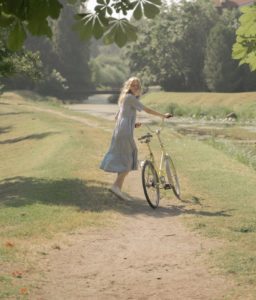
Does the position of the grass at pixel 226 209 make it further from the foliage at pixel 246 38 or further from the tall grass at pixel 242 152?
the foliage at pixel 246 38

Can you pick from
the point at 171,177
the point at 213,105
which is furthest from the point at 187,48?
the point at 171,177

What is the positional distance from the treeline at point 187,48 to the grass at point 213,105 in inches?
163

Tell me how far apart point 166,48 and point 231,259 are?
231 feet

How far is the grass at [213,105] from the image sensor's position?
177ft

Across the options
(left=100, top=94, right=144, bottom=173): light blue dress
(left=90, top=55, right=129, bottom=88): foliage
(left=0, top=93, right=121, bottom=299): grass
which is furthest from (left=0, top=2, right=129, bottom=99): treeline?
(left=100, top=94, right=144, bottom=173): light blue dress

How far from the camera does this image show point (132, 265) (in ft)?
26.4

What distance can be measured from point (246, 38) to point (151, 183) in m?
5.81

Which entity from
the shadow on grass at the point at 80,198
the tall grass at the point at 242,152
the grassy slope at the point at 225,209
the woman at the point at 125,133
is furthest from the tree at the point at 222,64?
the woman at the point at 125,133

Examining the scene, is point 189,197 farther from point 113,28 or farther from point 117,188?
point 113,28

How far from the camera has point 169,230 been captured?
32.8 feet

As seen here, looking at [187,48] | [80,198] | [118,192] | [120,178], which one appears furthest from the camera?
[187,48]

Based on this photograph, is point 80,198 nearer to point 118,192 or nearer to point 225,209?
point 118,192

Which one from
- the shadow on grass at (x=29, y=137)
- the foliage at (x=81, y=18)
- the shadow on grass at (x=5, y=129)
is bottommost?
the shadow on grass at (x=5, y=129)

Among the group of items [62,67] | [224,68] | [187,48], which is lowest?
[62,67]
